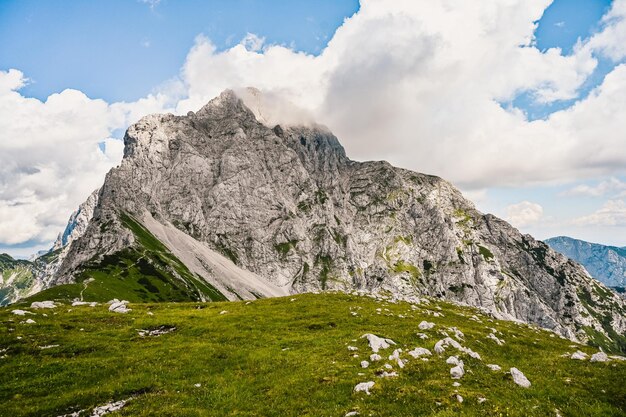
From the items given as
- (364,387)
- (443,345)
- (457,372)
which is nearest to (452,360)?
(457,372)

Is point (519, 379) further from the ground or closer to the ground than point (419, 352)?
closer to the ground

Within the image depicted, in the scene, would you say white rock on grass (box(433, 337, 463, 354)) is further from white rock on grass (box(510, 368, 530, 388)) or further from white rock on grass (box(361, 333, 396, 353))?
white rock on grass (box(510, 368, 530, 388))

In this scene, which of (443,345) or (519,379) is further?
(443,345)

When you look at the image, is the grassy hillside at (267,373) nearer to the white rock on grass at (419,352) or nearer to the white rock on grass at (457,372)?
the white rock on grass at (457,372)

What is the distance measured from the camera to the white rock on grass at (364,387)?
23.3 meters

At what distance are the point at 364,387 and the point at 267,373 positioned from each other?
962 cm

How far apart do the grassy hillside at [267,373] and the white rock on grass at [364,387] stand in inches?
14.2

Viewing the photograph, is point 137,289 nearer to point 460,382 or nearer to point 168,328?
point 168,328

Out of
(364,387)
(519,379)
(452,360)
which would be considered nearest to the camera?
(364,387)

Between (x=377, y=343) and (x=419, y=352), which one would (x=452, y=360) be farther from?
(x=377, y=343)

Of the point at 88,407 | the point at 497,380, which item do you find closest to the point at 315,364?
the point at 497,380

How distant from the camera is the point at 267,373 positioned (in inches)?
1182

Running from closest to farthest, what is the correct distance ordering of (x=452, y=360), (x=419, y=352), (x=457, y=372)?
1. (x=457, y=372)
2. (x=452, y=360)
3. (x=419, y=352)

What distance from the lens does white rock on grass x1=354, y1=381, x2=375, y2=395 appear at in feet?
A: 76.4
